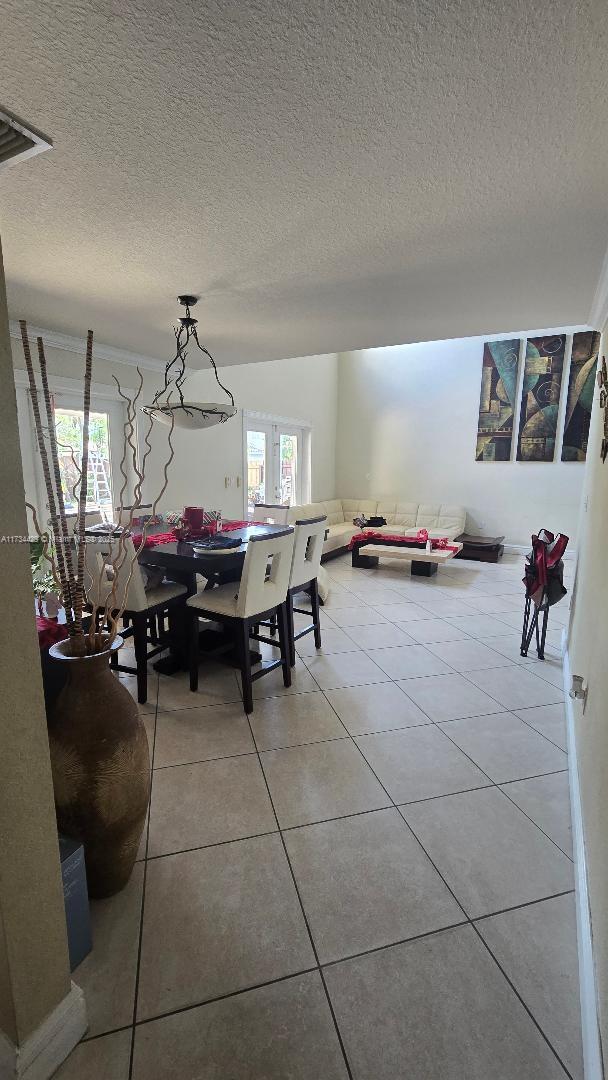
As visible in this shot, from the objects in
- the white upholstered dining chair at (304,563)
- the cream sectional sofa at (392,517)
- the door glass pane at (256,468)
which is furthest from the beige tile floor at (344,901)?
the cream sectional sofa at (392,517)

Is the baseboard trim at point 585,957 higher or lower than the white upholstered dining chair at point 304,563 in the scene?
lower

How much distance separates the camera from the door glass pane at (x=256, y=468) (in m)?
6.23

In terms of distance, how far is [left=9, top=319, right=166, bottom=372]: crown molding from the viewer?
337 cm

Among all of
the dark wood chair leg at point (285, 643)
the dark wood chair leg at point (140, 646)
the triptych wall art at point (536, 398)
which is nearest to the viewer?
the dark wood chair leg at point (140, 646)

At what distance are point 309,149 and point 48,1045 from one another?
2.48 metres

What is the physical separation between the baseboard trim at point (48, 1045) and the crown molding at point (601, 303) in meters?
3.26

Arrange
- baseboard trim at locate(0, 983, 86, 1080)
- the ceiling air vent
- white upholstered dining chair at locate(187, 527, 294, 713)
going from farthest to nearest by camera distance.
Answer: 1. white upholstered dining chair at locate(187, 527, 294, 713)
2. baseboard trim at locate(0, 983, 86, 1080)
3. the ceiling air vent

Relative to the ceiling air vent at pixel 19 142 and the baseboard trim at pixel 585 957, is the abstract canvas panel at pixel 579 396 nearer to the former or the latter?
the baseboard trim at pixel 585 957

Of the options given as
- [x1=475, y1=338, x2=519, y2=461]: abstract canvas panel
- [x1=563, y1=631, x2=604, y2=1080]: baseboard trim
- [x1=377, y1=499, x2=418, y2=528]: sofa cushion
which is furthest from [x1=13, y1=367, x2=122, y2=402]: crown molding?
[x1=475, y1=338, x2=519, y2=461]: abstract canvas panel

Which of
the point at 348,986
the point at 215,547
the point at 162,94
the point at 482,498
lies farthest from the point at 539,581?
the point at 482,498

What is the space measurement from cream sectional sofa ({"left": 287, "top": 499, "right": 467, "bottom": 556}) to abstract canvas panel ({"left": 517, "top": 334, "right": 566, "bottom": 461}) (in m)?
1.42

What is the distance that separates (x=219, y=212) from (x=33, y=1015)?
2.48 m

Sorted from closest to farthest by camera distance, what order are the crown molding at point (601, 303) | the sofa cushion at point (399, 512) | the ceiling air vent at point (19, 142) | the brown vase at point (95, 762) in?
the ceiling air vent at point (19, 142) < the brown vase at point (95, 762) < the crown molding at point (601, 303) < the sofa cushion at point (399, 512)

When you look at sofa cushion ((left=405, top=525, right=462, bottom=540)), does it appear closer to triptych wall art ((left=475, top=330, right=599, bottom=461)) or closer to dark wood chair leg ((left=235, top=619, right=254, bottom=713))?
triptych wall art ((left=475, top=330, right=599, bottom=461))
